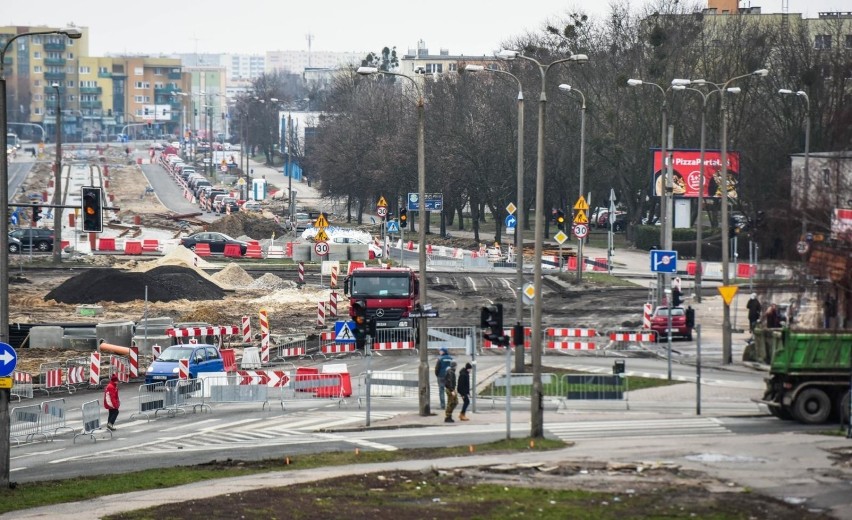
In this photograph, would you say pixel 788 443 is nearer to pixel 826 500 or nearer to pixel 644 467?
pixel 644 467

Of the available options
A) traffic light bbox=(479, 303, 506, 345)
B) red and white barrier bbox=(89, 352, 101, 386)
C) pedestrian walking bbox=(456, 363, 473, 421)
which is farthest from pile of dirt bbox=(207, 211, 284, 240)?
traffic light bbox=(479, 303, 506, 345)

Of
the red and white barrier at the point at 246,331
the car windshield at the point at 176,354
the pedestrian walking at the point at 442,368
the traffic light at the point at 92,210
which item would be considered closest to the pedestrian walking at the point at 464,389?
the pedestrian walking at the point at 442,368

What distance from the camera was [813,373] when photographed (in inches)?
1232

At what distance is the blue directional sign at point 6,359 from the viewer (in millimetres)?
24438

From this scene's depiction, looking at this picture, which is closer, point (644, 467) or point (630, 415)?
point (644, 467)

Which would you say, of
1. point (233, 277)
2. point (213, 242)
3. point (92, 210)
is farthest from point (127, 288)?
point (213, 242)

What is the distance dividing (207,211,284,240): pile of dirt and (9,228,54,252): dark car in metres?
12.7

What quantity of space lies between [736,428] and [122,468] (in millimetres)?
13067

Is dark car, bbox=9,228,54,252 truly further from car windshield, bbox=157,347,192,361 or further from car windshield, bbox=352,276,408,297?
car windshield, bbox=157,347,192,361

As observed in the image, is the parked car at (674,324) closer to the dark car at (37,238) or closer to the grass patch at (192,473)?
the grass patch at (192,473)

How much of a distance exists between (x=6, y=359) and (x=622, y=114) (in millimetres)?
68704

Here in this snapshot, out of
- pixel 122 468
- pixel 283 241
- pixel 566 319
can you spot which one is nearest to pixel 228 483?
pixel 122 468

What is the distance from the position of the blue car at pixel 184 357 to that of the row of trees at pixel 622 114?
138ft

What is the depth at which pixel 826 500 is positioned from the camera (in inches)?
882
